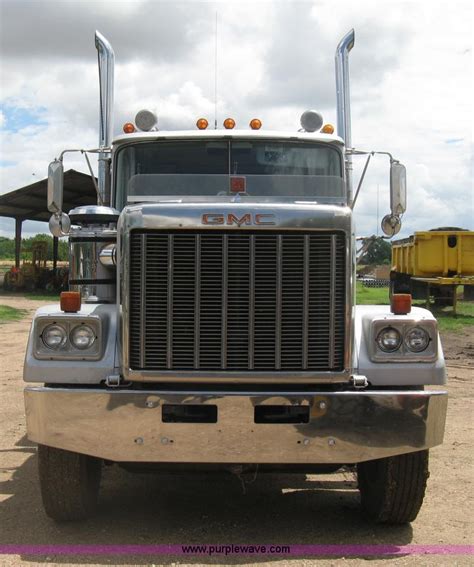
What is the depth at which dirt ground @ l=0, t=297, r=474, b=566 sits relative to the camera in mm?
4184

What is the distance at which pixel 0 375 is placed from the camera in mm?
10453

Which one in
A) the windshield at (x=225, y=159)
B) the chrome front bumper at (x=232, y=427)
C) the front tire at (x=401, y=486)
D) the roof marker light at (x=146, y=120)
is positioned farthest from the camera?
the roof marker light at (x=146, y=120)

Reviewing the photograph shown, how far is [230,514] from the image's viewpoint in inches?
188

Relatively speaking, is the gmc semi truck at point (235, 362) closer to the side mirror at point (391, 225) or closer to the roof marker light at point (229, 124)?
the side mirror at point (391, 225)

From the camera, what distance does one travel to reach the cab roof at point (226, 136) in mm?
5766

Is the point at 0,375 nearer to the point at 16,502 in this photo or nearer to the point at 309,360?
the point at 16,502

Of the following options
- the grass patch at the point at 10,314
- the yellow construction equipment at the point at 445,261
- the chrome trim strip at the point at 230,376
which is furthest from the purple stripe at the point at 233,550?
the yellow construction equipment at the point at 445,261

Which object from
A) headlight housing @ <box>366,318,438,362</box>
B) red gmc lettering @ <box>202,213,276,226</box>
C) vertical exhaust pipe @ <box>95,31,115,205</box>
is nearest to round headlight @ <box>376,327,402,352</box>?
headlight housing @ <box>366,318,438,362</box>

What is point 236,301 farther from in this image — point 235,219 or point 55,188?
point 55,188

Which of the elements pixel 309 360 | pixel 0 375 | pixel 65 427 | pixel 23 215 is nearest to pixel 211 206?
pixel 309 360

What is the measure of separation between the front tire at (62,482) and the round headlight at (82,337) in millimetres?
639

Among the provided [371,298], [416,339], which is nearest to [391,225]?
[416,339]

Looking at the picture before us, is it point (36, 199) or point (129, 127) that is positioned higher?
point (36, 199)

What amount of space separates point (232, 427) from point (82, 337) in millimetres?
1030
